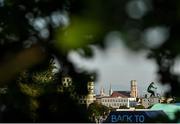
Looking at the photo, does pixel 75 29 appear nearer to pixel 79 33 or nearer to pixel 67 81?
pixel 79 33

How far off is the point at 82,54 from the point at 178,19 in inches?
16.4

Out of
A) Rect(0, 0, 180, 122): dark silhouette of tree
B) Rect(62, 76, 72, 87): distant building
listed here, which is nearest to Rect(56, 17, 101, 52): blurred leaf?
Rect(0, 0, 180, 122): dark silhouette of tree

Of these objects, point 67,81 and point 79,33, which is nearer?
point 79,33

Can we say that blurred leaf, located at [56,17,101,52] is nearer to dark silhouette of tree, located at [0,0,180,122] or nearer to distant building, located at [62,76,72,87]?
dark silhouette of tree, located at [0,0,180,122]

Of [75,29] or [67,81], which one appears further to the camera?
[67,81]

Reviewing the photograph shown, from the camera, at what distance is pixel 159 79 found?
2.23m

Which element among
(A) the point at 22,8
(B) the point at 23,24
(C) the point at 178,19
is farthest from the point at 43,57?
(C) the point at 178,19

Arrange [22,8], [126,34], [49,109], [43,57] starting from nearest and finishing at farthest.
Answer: [126,34] → [43,57] → [22,8] → [49,109]

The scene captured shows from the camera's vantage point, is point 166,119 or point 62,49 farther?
point 166,119

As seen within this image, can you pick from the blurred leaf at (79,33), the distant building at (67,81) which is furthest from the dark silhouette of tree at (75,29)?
the distant building at (67,81)

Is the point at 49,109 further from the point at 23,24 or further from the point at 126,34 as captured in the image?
the point at 126,34

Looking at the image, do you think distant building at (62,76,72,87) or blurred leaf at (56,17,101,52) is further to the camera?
distant building at (62,76,72,87)

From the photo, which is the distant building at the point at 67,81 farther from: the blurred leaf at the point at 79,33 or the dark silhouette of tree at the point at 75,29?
the blurred leaf at the point at 79,33

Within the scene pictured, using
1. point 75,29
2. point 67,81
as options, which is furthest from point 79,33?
point 67,81
